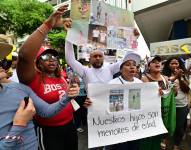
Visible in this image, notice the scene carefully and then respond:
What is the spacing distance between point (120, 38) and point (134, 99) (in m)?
0.81

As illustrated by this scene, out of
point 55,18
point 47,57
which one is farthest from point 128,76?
point 55,18

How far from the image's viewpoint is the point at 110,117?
13.7ft

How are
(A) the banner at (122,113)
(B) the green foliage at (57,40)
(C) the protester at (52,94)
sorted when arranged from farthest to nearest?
(B) the green foliage at (57,40) < (A) the banner at (122,113) < (C) the protester at (52,94)

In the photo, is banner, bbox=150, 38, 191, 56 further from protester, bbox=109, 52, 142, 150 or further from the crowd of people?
protester, bbox=109, 52, 142, 150

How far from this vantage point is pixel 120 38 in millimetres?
4434

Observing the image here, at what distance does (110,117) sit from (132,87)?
1.67 ft

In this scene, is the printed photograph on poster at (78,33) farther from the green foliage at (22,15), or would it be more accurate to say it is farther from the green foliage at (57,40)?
the green foliage at (22,15)

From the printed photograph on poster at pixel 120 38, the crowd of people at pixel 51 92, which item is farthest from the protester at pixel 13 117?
the printed photograph on poster at pixel 120 38

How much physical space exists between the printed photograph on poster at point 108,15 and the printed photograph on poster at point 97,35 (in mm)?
60

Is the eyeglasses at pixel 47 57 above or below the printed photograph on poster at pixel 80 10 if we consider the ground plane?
below

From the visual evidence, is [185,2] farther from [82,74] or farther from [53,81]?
[53,81]

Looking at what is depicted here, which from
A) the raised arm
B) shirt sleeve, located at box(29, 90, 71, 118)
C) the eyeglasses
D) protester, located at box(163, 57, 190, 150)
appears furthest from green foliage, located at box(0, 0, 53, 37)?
shirt sleeve, located at box(29, 90, 71, 118)

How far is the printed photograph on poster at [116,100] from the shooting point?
4.18m

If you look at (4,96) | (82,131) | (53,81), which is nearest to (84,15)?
(53,81)
